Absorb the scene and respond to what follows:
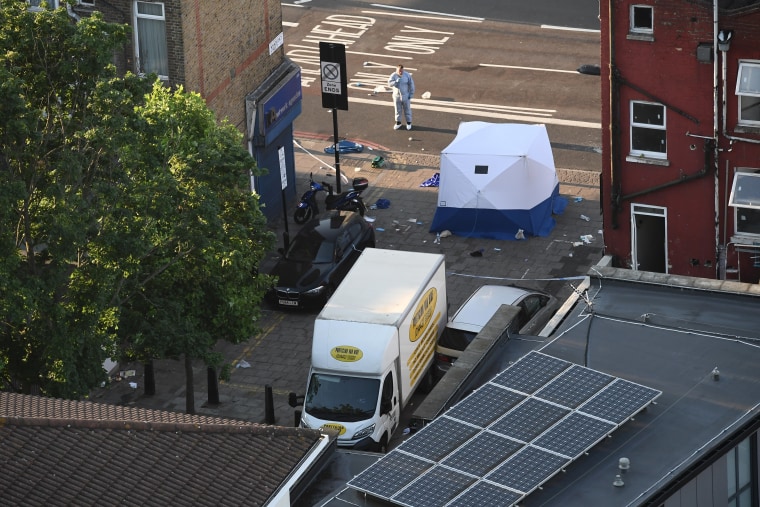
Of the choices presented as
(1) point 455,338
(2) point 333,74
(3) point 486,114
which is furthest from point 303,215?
(1) point 455,338

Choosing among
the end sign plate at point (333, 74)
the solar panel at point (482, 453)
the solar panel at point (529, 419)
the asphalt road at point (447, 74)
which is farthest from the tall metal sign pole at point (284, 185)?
the solar panel at point (482, 453)

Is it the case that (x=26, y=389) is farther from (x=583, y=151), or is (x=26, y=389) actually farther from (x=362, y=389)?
(x=583, y=151)

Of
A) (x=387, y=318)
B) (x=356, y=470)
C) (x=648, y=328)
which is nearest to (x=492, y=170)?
(x=387, y=318)

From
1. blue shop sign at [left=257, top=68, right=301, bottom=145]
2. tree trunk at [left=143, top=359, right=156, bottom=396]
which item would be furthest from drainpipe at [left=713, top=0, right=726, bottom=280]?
blue shop sign at [left=257, top=68, right=301, bottom=145]

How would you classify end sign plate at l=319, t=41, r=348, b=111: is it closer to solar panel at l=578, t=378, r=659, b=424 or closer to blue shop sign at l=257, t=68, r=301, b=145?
blue shop sign at l=257, t=68, r=301, b=145

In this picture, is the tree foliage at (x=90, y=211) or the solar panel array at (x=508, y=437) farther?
the tree foliage at (x=90, y=211)

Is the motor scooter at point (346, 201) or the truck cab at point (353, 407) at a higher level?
the motor scooter at point (346, 201)

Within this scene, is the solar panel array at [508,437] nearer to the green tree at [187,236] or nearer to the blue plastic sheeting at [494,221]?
the green tree at [187,236]
